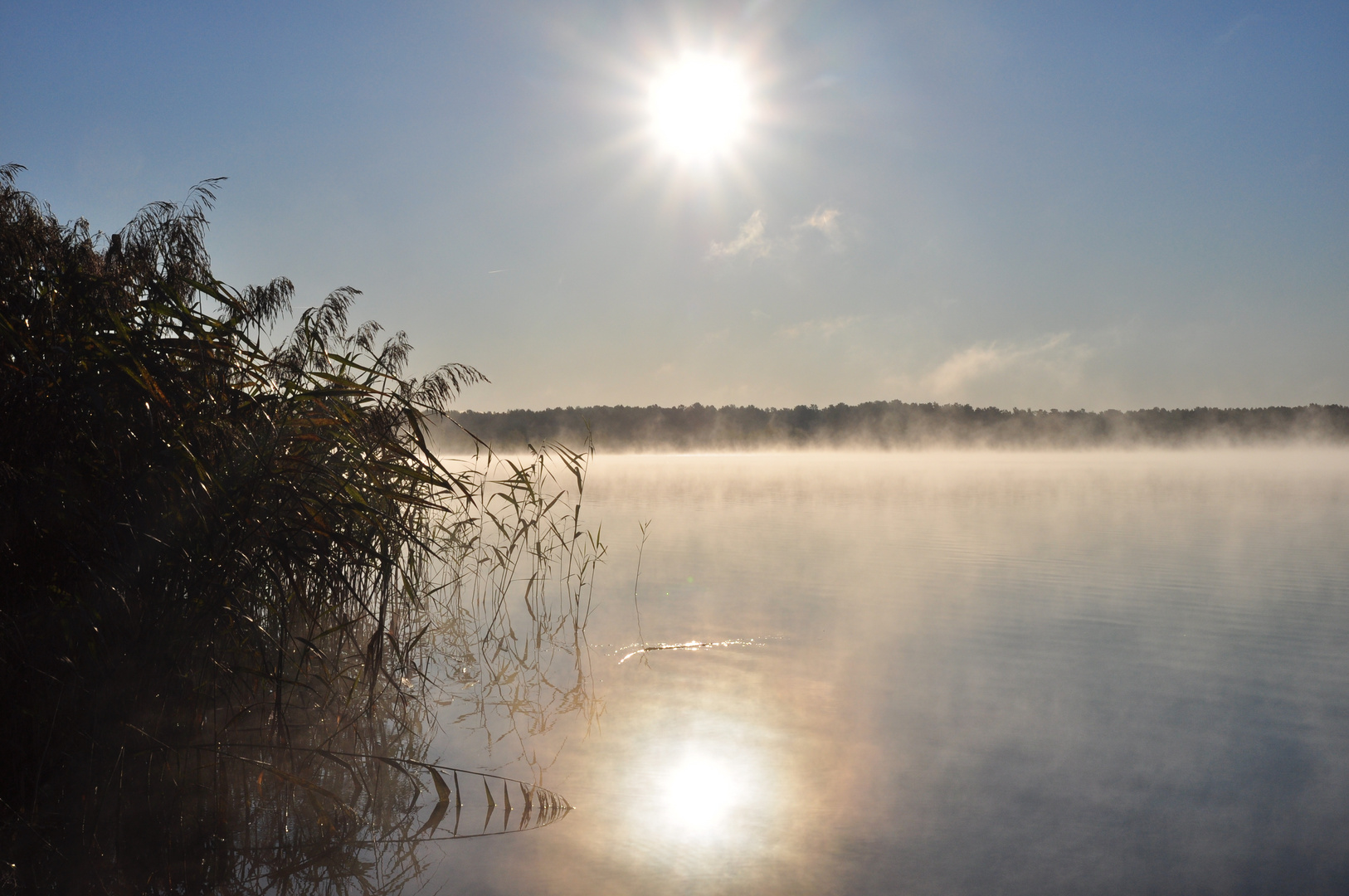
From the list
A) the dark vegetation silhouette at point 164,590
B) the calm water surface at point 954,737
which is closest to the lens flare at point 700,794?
the calm water surface at point 954,737

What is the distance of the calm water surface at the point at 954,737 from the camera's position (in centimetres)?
312

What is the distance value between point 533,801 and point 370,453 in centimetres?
157

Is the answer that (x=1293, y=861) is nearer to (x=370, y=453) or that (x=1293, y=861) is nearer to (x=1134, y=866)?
(x=1134, y=866)

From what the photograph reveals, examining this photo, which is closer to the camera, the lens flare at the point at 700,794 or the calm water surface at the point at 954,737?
the calm water surface at the point at 954,737

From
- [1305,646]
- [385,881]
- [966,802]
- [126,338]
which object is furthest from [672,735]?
[1305,646]

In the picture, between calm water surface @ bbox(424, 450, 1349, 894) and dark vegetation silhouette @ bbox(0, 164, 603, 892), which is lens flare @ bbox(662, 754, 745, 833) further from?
→ dark vegetation silhouette @ bbox(0, 164, 603, 892)

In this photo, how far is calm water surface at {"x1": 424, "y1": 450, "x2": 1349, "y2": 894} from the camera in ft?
10.2

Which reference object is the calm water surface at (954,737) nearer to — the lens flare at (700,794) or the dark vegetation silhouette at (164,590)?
the lens flare at (700,794)

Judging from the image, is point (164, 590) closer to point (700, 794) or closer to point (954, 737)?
point (700, 794)

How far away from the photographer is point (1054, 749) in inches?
164

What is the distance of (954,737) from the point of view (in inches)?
172

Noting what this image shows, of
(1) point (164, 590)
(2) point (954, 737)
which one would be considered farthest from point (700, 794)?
(1) point (164, 590)

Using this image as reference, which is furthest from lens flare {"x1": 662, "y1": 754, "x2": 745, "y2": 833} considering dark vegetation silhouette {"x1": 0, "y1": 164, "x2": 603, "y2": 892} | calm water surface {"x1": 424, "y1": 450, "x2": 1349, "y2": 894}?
dark vegetation silhouette {"x1": 0, "y1": 164, "x2": 603, "y2": 892}

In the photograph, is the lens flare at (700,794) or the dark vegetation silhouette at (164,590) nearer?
the dark vegetation silhouette at (164,590)
